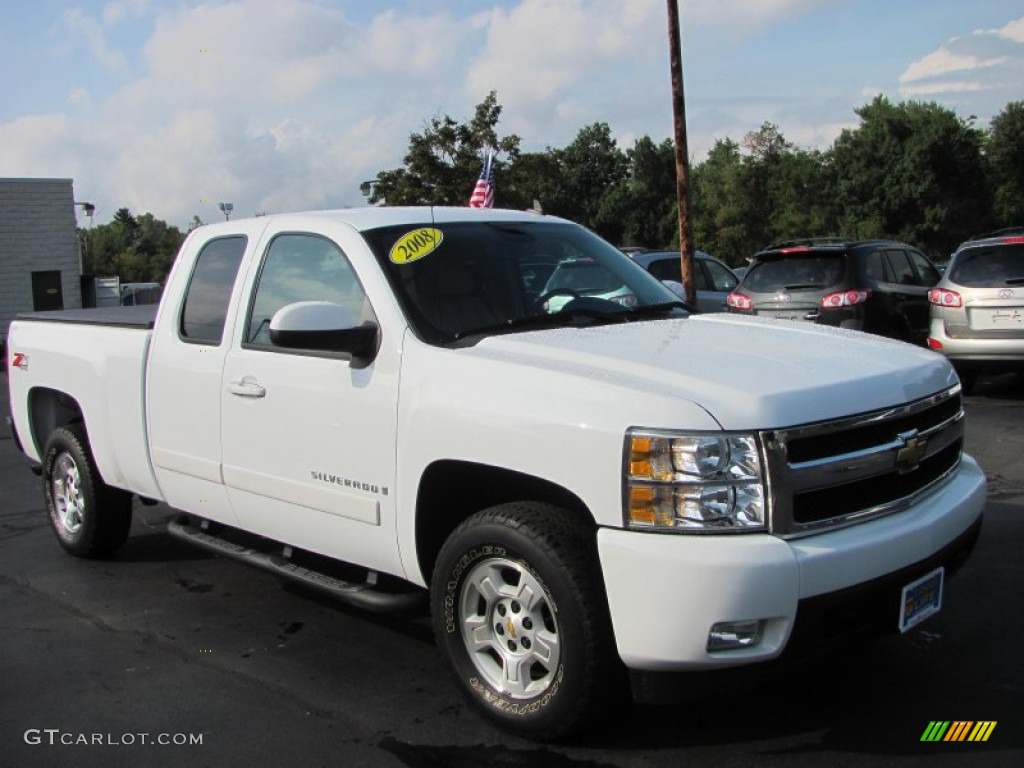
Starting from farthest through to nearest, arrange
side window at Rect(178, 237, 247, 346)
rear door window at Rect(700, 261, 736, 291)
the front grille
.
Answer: rear door window at Rect(700, 261, 736, 291)
side window at Rect(178, 237, 247, 346)
the front grille

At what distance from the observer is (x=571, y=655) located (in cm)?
306

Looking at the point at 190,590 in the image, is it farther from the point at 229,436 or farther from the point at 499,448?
the point at 499,448

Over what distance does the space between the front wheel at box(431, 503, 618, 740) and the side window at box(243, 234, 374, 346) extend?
45.5 inches

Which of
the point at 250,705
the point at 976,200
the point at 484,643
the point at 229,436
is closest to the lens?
the point at 484,643

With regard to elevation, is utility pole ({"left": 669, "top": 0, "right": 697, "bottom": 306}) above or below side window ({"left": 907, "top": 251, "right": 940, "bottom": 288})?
above

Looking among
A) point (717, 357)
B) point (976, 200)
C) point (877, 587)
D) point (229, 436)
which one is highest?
point (976, 200)

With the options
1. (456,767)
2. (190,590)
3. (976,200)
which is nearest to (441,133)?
(190,590)

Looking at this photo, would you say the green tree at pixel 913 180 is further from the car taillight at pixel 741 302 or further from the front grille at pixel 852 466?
the front grille at pixel 852 466

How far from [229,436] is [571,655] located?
204 centimetres

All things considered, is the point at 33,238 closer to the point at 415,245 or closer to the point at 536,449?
the point at 415,245

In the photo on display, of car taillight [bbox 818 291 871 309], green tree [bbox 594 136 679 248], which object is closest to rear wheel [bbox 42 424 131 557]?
car taillight [bbox 818 291 871 309]

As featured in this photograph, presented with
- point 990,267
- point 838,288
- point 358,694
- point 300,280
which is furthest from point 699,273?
point 358,694

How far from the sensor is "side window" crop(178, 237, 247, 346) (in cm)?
462

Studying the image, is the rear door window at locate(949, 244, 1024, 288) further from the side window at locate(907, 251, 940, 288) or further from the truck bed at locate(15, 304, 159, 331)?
the truck bed at locate(15, 304, 159, 331)
